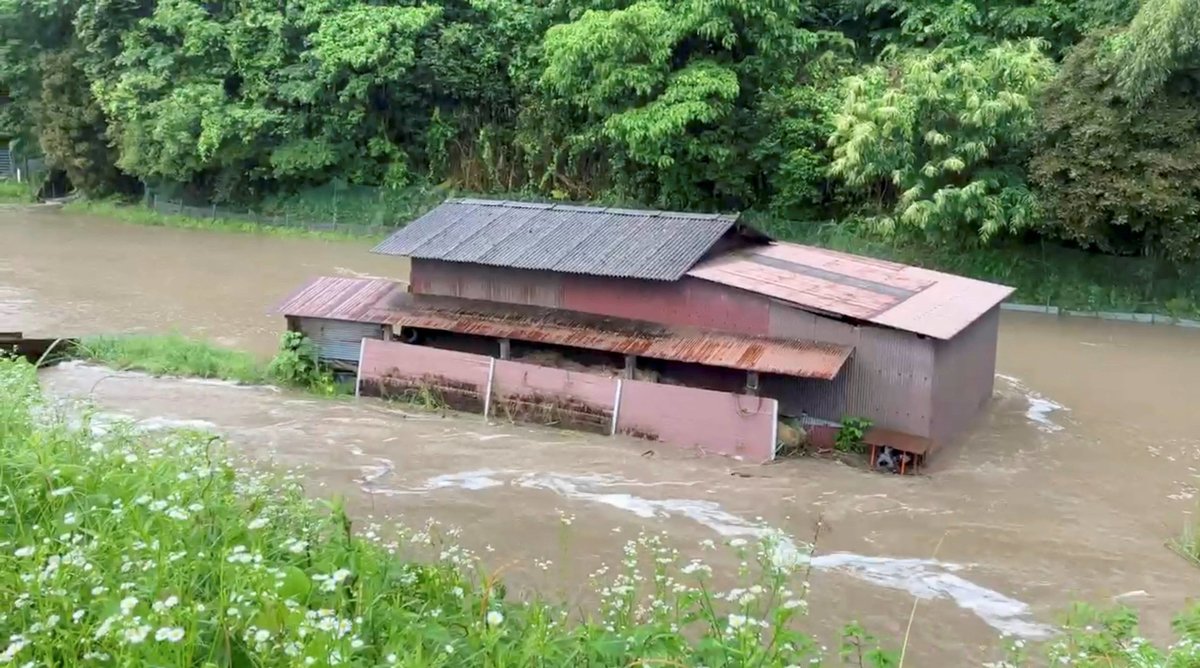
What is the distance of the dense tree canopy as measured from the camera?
20281 mm

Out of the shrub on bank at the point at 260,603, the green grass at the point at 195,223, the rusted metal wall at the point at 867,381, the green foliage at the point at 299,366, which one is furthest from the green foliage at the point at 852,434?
the green grass at the point at 195,223

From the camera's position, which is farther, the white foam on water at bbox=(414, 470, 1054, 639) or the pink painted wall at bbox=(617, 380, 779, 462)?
the pink painted wall at bbox=(617, 380, 779, 462)

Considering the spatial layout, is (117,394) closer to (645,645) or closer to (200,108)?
(645,645)

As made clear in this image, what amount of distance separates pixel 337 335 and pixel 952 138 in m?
12.7

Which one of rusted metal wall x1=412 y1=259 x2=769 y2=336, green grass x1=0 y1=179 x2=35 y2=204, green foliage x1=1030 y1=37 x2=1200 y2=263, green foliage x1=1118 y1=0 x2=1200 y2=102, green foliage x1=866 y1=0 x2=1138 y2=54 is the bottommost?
rusted metal wall x1=412 y1=259 x2=769 y2=336

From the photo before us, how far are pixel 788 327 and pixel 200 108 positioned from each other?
2278cm

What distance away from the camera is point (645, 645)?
4.28 m

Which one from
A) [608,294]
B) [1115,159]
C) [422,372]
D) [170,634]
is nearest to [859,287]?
[608,294]

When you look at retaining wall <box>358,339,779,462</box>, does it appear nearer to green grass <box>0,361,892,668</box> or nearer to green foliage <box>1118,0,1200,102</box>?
green grass <box>0,361,892,668</box>

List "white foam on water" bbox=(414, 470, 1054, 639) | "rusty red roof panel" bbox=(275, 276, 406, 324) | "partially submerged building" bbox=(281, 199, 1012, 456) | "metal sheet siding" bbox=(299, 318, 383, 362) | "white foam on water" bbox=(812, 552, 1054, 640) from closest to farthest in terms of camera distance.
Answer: "white foam on water" bbox=(812, 552, 1054, 640) < "white foam on water" bbox=(414, 470, 1054, 639) < "partially submerged building" bbox=(281, 199, 1012, 456) < "rusty red roof panel" bbox=(275, 276, 406, 324) < "metal sheet siding" bbox=(299, 318, 383, 362)

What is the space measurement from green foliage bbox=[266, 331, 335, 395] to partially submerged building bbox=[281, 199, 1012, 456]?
0.23 metres

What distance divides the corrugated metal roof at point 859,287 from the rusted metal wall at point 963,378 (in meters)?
0.31

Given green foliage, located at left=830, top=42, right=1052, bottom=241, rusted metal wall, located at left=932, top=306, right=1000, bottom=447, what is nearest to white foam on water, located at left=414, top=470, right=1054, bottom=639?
rusted metal wall, located at left=932, top=306, right=1000, bottom=447

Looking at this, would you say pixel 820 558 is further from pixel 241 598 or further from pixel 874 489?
pixel 241 598
